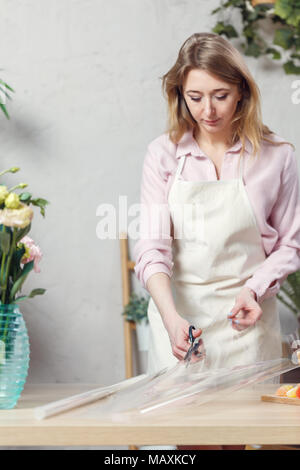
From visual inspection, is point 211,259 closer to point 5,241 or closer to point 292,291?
point 5,241

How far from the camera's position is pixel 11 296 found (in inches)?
50.1

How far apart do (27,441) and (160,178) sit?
1.06m

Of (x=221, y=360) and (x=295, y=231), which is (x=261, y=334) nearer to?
(x=221, y=360)

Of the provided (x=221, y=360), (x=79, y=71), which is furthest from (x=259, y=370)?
(x=79, y=71)

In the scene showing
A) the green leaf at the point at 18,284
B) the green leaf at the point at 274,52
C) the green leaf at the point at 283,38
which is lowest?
the green leaf at the point at 18,284

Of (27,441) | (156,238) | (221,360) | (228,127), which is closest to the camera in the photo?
(27,441)

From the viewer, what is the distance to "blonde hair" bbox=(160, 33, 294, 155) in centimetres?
172

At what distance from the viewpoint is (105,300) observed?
281 cm

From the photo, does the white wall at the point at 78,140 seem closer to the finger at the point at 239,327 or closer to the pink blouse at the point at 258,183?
the pink blouse at the point at 258,183

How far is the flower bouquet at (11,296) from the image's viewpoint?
1.23 meters

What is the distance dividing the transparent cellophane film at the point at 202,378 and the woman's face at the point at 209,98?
22.7 inches

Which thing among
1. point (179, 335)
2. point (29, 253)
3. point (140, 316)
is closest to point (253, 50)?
point (140, 316)

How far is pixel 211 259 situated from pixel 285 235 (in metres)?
0.25

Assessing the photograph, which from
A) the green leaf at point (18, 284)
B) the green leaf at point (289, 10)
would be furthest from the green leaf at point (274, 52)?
the green leaf at point (18, 284)
